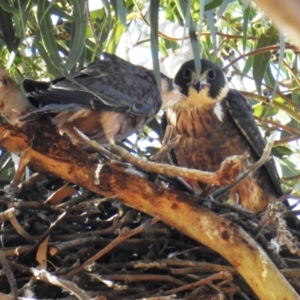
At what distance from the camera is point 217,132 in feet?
8.39

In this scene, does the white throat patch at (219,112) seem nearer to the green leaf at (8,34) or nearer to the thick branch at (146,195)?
the green leaf at (8,34)

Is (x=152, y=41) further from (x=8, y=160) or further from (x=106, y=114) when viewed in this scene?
(x=8, y=160)

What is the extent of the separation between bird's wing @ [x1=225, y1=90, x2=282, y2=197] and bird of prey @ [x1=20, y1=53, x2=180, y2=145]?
307mm

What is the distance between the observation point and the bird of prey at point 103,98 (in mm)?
1855

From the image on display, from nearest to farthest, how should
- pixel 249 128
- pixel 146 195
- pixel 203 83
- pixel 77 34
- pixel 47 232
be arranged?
pixel 146 195 < pixel 47 232 < pixel 77 34 < pixel 249 128 < pixel 203 83

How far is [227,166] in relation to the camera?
109 cm

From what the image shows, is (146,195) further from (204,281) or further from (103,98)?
(103,98)

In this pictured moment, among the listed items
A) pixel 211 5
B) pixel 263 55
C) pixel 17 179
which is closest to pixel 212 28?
pixel 211 5

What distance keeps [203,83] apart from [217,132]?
241 mm

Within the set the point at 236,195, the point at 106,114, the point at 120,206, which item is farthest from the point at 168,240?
the point at 236,195

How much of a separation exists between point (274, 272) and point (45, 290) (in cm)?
56

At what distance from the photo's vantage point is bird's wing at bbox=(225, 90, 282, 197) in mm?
2508

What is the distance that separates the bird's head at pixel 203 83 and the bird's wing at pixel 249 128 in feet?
0.37

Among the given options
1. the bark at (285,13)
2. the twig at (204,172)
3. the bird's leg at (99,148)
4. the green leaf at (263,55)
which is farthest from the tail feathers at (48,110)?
the bark at (285,13)
